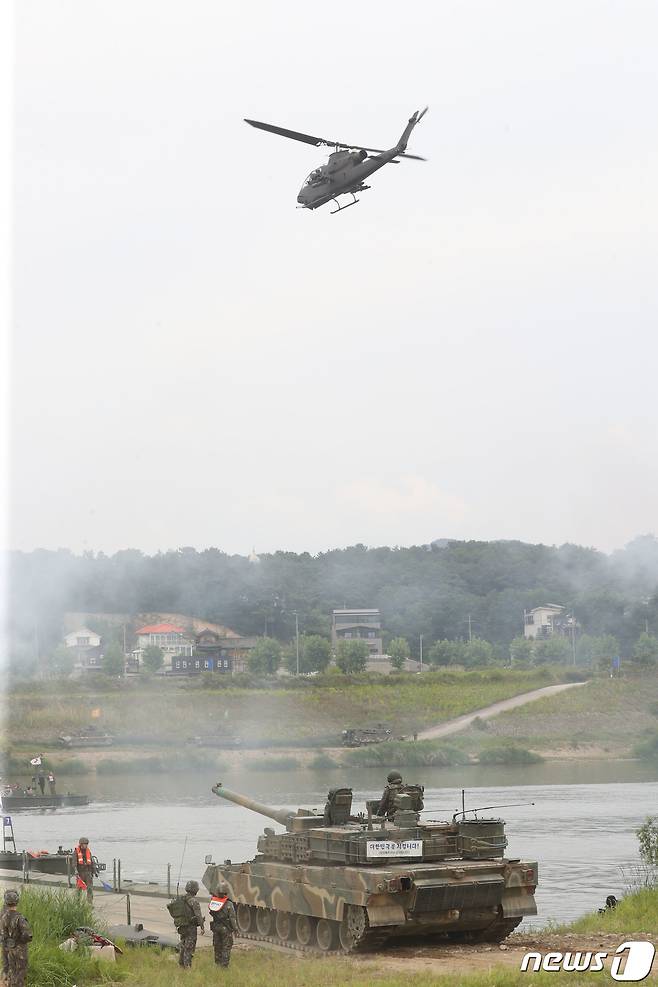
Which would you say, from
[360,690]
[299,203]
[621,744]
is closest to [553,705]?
[621,744]

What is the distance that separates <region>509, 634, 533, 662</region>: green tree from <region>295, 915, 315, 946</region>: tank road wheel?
76338 mm

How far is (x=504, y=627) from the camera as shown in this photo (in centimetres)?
10888

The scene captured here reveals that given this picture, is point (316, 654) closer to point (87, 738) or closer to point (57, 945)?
point (87, 738)

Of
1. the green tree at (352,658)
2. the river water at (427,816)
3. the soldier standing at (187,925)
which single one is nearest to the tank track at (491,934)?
the river water at (427,816)

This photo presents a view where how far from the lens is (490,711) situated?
271 feet

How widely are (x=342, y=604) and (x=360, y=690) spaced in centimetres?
2302

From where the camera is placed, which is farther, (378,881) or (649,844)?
(649,844)

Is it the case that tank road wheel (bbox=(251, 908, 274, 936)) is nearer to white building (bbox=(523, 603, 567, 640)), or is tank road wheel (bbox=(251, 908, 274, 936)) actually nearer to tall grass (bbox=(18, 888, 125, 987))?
tall grass (bbox=(18, 888, 125, 987))

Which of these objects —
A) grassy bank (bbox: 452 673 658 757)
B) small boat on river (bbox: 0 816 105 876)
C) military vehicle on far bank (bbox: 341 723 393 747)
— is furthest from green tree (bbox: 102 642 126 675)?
small boat on river (bbox: 0 816 105 876)

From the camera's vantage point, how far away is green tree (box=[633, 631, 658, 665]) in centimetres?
8819

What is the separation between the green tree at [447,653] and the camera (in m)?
96.3

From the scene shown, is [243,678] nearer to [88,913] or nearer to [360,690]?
[360,690]

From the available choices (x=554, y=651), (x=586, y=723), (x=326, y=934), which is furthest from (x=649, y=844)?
(x=554, y=651)

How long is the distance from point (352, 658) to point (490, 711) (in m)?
10.2
